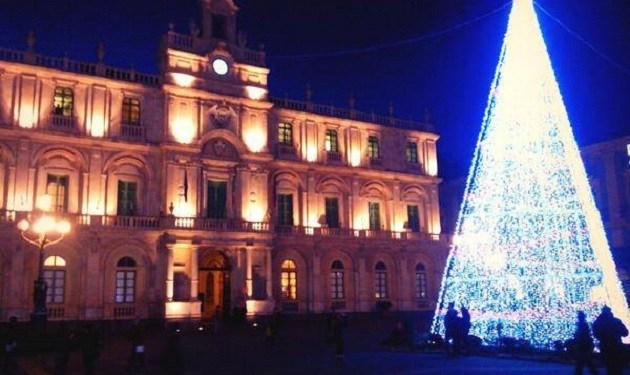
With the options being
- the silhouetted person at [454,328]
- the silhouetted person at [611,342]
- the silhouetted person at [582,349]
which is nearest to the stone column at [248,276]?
the silhouetted person at [454,328]

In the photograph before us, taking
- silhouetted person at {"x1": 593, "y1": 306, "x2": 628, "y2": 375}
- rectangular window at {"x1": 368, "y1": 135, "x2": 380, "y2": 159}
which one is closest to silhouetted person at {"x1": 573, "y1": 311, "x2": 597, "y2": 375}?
silhouetted person at {"x1": 593, "y1": 306, "x2": 628, "y2": 375}

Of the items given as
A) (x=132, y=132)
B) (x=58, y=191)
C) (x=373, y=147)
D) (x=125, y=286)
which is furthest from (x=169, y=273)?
(x=373, y=147)

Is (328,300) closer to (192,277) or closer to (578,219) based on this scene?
(192,277)

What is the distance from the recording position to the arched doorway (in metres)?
35.8

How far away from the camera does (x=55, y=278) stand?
3109cm

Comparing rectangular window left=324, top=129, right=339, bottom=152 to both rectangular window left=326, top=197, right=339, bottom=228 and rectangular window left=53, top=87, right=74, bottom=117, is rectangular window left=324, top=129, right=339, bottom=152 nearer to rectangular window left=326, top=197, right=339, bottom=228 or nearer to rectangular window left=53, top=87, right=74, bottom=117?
rectangular window left=326, top=197, right=339, bottom=228

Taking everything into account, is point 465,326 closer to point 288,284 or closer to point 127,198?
point 288,284

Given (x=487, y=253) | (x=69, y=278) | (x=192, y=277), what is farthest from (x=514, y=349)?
(x=69, y=278)

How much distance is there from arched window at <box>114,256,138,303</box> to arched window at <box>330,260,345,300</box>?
511 inches

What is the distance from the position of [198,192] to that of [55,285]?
29.4 ft

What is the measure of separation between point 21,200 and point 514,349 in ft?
79.2

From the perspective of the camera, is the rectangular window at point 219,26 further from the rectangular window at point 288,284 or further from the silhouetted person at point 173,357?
the silhouetted person at point 173,357

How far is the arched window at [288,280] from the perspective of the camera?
38281 millimetres

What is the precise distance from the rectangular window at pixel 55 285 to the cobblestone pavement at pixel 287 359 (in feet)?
13.4
